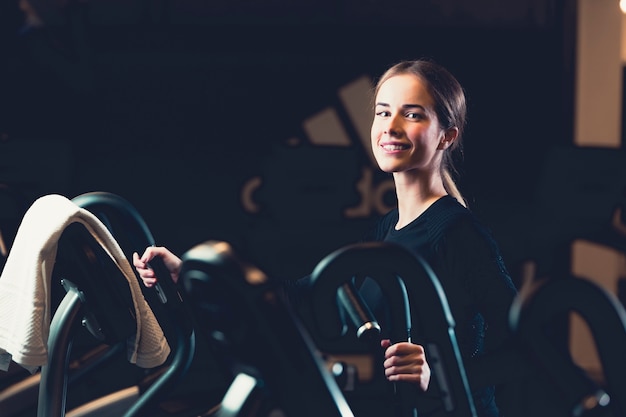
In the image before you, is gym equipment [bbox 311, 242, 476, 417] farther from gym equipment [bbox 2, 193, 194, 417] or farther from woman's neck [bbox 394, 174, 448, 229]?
woman's neck [bbox 394, 174, 448, 229]

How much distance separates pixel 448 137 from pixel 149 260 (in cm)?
63

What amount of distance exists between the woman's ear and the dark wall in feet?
7.01

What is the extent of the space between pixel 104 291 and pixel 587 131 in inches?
124

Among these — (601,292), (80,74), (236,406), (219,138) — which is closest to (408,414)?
(236,406)

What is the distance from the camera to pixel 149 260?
114cm

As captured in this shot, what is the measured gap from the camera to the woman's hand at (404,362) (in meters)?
0.82

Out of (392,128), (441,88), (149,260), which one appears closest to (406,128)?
(392,128)

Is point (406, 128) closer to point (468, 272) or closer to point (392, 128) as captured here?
point (392, 128)

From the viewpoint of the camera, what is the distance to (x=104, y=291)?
39.7 inches

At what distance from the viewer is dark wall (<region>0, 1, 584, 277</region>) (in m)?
3.51

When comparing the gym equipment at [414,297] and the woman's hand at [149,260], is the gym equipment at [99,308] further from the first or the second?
the gym equipment at [414,297]

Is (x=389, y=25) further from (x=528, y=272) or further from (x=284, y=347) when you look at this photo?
(x=284, y=347)

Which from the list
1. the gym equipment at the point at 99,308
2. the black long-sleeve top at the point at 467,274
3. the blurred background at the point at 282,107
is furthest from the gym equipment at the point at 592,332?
the blurred background at the point at 282,107

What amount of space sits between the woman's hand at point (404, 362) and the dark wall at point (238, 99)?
2749 mm
